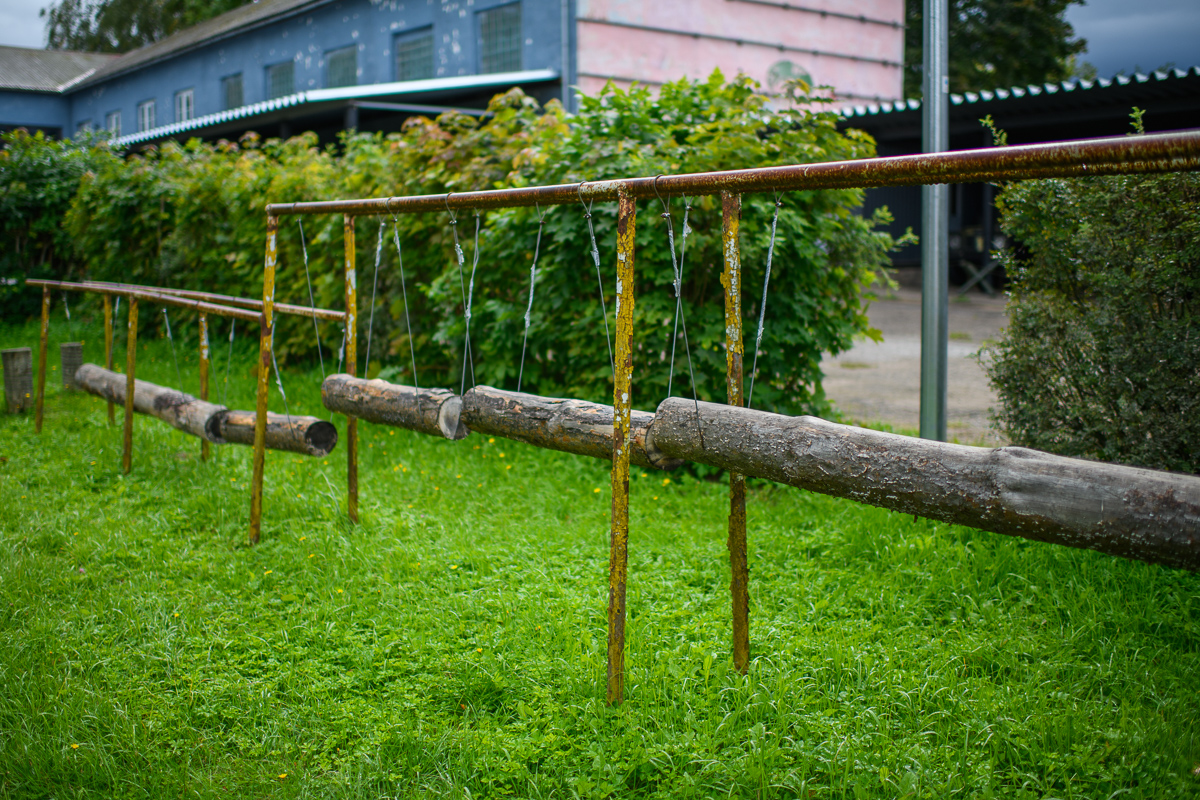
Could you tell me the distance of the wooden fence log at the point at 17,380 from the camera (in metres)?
7.13

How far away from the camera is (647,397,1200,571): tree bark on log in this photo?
71.9 inches

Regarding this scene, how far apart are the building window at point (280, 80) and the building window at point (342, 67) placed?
165cm

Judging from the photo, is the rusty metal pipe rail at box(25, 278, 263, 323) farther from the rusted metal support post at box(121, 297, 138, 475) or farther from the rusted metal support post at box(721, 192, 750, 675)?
the rusted metal support post at box(721, 192, 750, 675)

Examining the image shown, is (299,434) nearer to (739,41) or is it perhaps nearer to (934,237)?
(934,237)

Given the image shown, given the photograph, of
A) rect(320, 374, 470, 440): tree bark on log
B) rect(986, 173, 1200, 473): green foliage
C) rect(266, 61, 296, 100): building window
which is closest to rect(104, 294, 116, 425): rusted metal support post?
rect(320, 374, 470, 440): tree bark on log

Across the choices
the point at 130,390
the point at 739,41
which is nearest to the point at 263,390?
the point at 130,390

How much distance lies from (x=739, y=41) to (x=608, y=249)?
1308 cm

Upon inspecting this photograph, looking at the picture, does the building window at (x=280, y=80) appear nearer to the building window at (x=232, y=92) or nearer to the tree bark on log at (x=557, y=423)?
the building window at (x=232, y=92)

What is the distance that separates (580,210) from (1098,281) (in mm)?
2888

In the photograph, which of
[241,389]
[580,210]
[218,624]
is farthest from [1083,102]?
[218,624]

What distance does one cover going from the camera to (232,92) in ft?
73.2

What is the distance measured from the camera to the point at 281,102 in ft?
44.8

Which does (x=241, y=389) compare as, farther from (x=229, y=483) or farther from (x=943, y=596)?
(x=943, y=596)

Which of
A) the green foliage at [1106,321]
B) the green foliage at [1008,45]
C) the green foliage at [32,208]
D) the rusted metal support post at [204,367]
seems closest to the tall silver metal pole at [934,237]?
the green foliage at [1106,321]
